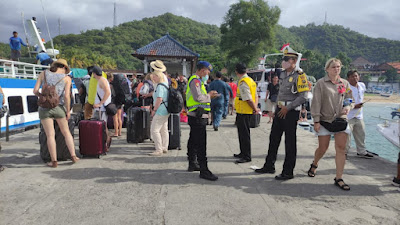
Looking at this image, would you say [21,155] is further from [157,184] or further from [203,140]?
[203,140]

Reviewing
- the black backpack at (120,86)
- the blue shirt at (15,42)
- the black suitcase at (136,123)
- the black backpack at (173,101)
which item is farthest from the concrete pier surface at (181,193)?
the blue shirt at (15,42)

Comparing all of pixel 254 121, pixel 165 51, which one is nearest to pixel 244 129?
pixel 254 121

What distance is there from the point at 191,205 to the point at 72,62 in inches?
2358

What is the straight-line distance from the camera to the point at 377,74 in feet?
317

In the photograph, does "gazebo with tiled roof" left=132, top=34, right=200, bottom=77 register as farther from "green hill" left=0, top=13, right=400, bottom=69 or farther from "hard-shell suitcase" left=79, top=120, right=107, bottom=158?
"green hill" left=0, top=13, right=400, bottom=69

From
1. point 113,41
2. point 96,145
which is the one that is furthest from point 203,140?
point 113,41

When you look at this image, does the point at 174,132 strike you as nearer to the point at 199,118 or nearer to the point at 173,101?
the point at 173,101

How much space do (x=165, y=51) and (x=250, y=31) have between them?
1281 inches

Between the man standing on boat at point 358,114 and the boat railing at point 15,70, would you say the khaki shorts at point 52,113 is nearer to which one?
the boat railing at point 15,70

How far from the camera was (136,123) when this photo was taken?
6539 millimetres

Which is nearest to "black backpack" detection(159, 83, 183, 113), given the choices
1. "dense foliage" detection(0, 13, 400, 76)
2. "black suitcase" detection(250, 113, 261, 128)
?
"black suitcase" detection(250, 113, 261, 128)

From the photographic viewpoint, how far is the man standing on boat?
5.32 m

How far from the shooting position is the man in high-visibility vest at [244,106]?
188 inches

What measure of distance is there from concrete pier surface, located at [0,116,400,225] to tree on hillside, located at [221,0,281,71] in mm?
44614
